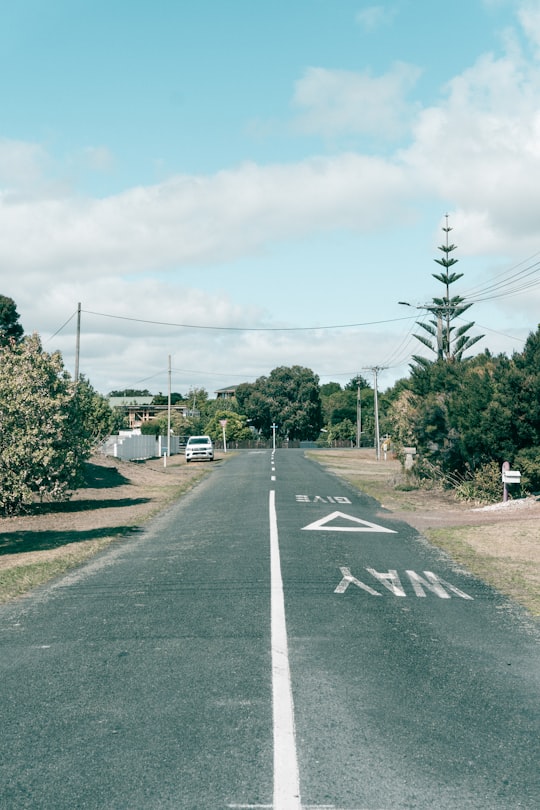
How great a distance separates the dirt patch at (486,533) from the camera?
1103 centimetres

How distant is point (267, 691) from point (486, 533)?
11.6 meters

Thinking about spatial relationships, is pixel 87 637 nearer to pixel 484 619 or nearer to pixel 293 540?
pixel 484 619

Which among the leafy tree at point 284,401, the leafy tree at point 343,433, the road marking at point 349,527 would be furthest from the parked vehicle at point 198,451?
the leafy tree at point 343,433

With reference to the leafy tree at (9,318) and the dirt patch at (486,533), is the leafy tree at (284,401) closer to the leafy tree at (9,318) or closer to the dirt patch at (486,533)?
the leafy tree at (9,318)

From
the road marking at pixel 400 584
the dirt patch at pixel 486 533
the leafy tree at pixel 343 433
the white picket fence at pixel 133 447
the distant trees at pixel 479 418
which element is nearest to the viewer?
the road marking at pixel 400 584

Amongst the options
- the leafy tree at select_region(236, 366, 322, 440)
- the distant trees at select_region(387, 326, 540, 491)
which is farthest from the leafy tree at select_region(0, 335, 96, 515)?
the leafy tree at select_region(236, 366, 322, 440)

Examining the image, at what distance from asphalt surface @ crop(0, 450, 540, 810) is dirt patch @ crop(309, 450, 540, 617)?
2.08 ft

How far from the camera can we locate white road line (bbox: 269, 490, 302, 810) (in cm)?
405

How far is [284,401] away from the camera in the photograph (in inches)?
4688

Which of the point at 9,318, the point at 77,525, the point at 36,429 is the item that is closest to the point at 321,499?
the point at 77,525

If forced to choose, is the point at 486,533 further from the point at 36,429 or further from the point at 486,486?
the point at 36,429

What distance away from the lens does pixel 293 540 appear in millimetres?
14445

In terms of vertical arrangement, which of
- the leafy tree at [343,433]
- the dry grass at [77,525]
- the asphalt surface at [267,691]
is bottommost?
the dry grass at [77,525]

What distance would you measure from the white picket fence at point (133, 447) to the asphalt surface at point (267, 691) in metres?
35.6
